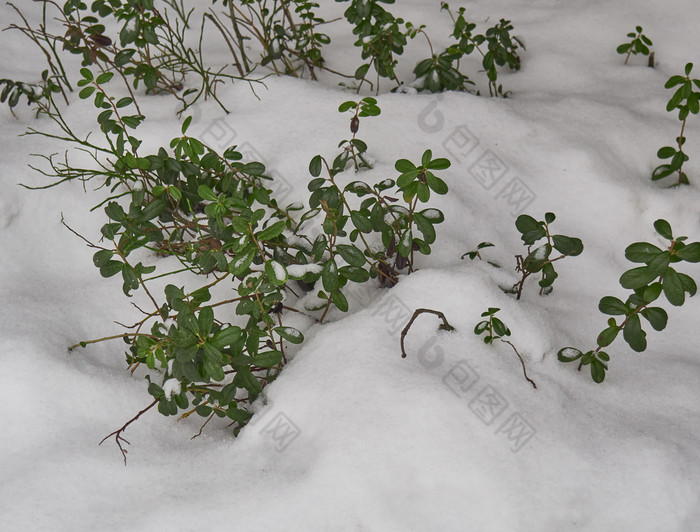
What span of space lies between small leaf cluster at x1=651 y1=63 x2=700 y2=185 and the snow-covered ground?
67mm

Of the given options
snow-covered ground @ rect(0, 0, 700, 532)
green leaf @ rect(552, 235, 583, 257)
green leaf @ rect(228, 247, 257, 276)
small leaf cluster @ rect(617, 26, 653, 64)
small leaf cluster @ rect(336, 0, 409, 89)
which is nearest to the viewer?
snow-covered ground @ rect(0, 0, 700, 532)

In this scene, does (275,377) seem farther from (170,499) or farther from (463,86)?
(463,86)

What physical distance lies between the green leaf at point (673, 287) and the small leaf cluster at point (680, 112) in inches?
29.2

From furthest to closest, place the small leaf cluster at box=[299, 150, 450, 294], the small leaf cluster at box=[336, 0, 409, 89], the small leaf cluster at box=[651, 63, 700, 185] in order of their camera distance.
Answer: the small leaf cluster at box=[336, 0, 409, 89] → the small leaf cluster at box=[651, 63, 700, 185] → the small leaf cluster at box=[299, 150, 450, 294]

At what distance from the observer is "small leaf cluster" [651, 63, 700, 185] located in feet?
6.28

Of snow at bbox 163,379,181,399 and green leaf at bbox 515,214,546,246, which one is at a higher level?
green leaf at bbox 515,214,546,246

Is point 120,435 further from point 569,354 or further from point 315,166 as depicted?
point 569,354

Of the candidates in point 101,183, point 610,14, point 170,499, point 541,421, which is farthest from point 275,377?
point 610,14

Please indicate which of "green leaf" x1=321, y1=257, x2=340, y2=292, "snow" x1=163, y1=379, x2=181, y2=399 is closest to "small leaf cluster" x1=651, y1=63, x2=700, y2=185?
"green leaf" x1=321, y1=257, x2=340, y2=292

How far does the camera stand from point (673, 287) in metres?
1.36

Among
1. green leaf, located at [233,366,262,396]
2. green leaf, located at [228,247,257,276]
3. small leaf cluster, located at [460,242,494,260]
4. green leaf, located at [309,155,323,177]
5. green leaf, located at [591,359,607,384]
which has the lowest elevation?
green leaf, located at [233,366,262,396]

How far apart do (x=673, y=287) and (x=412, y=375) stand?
1.90 feet

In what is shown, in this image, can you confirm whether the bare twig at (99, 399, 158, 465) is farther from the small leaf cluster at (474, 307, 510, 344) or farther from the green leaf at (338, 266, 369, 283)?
the small leaf cluster at (474, 307, 510, 344)

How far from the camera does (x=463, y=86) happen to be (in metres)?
2.42
